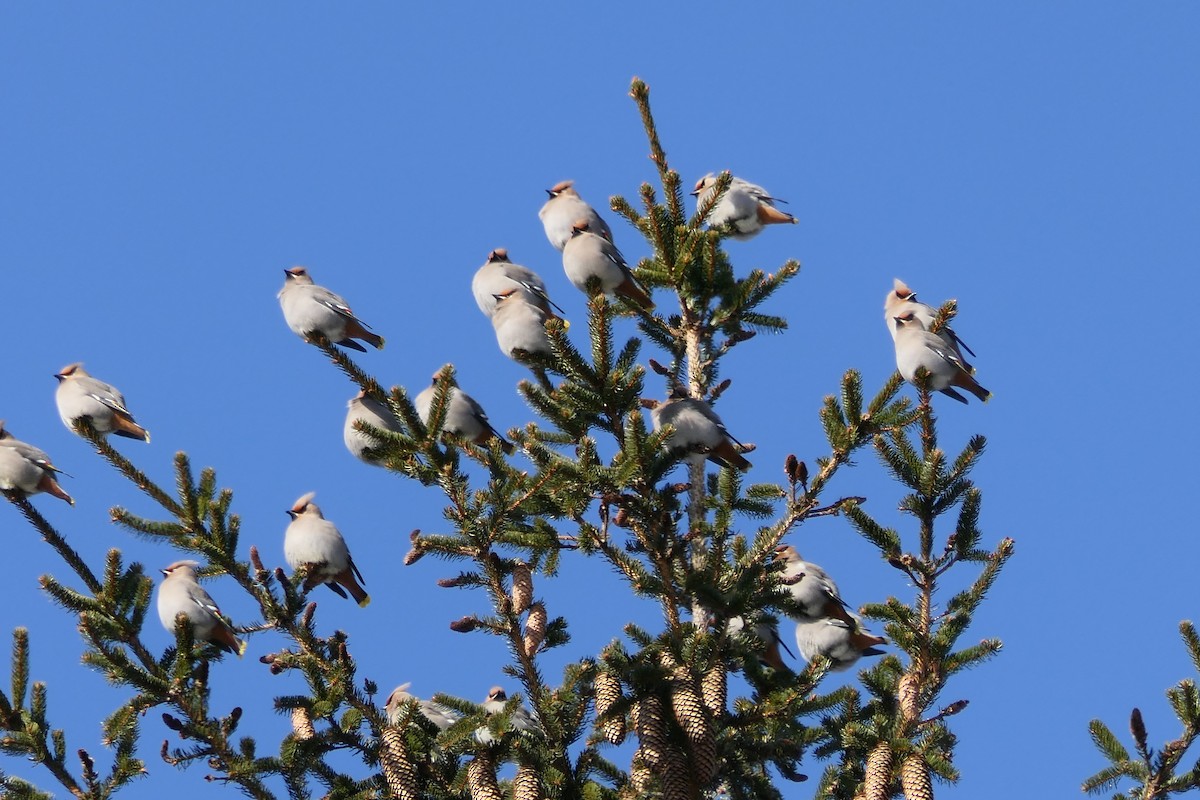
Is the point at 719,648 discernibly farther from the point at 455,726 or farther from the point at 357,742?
the point at 357,742

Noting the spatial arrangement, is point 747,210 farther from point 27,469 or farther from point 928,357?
point 27,469

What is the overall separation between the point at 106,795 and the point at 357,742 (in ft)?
2.40

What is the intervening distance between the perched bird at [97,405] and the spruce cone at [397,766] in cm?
272

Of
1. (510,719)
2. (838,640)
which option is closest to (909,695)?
(510,719)

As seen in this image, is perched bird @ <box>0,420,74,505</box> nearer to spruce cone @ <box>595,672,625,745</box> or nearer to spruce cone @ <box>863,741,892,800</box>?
spruce cone @ <box>595,672,625,745</box>

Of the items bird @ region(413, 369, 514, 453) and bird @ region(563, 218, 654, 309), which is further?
bird @ region(413, 369, 514, 453)

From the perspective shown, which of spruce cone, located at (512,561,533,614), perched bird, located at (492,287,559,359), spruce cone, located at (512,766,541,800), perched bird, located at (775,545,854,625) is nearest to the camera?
spruce cone, located at (512,766,541,800)

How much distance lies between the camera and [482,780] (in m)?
4.34

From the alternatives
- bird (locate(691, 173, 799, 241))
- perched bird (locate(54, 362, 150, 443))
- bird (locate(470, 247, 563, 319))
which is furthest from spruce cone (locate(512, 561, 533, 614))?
bird (locate(691, 173, 799, 241))

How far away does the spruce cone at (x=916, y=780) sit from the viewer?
4242 mm

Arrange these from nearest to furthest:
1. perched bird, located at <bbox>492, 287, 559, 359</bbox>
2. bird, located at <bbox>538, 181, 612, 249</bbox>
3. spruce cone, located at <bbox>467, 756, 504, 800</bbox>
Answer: spruce cone, located at <bbox>467, 756, 504, 800</bbox> → perched bird, located at <bbox>492, 287, 559, 359</bbox> → bird, located at <bbox>538, 181, 612, 249</bbox>

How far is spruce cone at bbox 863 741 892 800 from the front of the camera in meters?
4.34

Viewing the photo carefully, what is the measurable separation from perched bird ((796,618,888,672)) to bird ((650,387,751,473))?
134cm

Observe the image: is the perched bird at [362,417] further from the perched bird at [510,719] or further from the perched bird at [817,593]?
the perched bird at [817,593]
